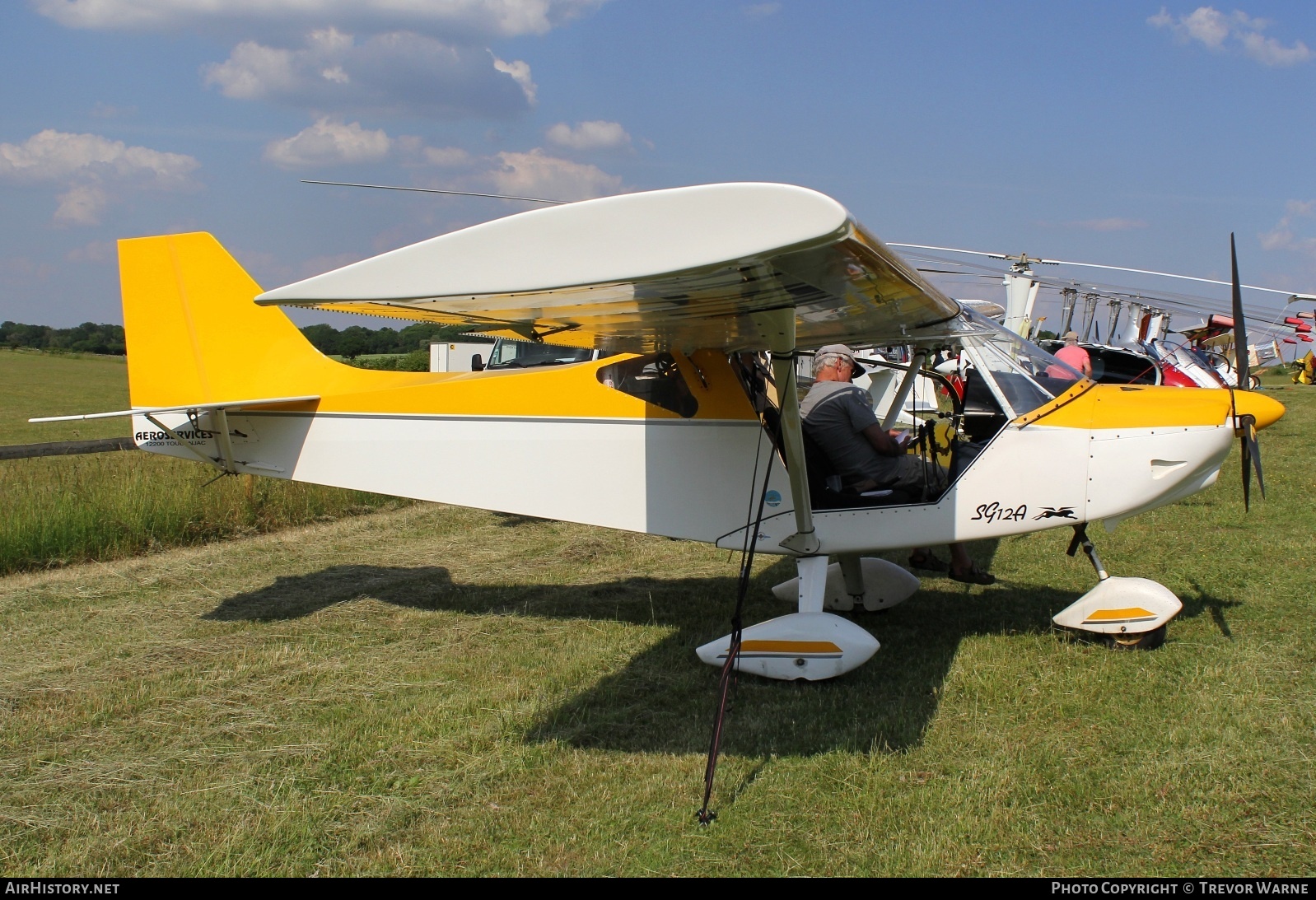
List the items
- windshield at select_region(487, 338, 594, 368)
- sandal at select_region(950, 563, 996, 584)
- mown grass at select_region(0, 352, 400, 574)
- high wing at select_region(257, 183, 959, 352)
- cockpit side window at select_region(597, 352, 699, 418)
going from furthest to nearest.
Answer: windshield at select_region(487, 338, 594, 368) → mown grass at select_region(0, 352, 400, 574) → sandal at select_region(950, 563, 996, 584) → cockpit side window at select_region(597, 352, 699, 418) → high wing at select_region(257, 183, 959, 352)

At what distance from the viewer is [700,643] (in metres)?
5.54

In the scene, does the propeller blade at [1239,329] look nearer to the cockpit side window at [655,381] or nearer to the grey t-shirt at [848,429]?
the grey t-shirt at [848,429]

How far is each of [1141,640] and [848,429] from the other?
196 cm

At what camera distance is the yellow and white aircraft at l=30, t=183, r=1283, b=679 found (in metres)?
4.12

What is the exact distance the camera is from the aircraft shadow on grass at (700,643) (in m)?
4.20

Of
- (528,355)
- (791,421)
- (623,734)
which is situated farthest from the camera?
(528,355)

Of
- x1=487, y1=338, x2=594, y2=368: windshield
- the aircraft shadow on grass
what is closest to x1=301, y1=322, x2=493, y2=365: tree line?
x1=487, y1=338, x2=594, y2=368: windshield

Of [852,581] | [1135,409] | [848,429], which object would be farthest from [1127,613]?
[848,429]

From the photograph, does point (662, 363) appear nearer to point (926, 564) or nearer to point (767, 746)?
point (767, 746)

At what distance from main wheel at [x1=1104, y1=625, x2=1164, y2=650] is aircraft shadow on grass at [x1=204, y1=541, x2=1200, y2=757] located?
58cm

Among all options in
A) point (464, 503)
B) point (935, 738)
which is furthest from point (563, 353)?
point (935, 738)

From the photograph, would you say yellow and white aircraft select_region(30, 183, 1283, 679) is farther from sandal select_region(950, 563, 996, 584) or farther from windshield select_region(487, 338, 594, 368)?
windshield select_region(487, 338, 594, 368)

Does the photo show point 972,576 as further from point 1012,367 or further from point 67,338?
point 67,338
